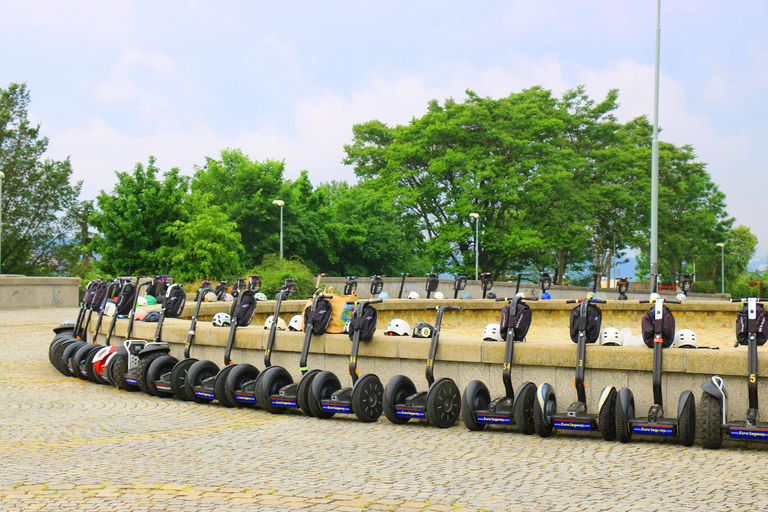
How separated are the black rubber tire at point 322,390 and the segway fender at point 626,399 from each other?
11.4 feet

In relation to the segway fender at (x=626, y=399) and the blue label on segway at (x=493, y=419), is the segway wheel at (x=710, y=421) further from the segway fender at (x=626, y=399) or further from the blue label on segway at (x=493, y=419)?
the blue label on segway at (x=493, y=419)

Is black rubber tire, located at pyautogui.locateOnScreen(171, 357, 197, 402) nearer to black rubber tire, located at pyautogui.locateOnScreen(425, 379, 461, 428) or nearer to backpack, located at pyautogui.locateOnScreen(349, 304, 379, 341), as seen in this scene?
backpack, located at pyautogui.locateOnScreen(349, 304, 379, 341)

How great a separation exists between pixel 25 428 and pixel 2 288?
2853cm

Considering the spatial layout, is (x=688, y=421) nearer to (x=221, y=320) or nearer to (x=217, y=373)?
(x=217, y=373)

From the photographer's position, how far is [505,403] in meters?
8.57

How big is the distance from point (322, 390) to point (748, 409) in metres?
4.82

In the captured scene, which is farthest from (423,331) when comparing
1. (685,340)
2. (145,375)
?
(145,375)

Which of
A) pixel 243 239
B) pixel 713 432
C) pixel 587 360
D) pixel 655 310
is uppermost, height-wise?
pixel 243 239

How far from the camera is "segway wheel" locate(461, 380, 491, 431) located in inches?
331

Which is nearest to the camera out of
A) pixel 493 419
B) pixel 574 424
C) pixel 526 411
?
pixel 574 424

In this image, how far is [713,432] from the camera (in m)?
7.36

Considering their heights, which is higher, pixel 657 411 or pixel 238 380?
pixel 657 411

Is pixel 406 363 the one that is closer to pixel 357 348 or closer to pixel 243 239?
pixel 357 348

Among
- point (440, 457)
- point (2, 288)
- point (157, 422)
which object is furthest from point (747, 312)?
point (2, 288)
